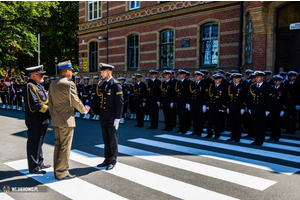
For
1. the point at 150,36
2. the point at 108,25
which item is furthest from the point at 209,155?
the point at 108,25

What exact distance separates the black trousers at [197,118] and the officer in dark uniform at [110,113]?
415 centimetres

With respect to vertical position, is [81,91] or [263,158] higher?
[81,91]

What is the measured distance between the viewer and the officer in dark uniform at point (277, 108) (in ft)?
27.5

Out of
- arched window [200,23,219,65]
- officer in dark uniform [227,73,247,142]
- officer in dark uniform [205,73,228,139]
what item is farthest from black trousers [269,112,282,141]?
arched window [200,23,219,65]

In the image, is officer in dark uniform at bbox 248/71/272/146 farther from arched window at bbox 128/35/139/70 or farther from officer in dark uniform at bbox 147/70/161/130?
arched window at bbox 128/35/139/70

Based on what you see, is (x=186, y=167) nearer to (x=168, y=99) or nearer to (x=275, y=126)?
(x=275, y=126)

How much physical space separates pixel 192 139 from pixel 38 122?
471cm

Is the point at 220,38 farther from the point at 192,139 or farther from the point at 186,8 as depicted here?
the point at 192,139

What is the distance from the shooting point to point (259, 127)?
25.9 feet

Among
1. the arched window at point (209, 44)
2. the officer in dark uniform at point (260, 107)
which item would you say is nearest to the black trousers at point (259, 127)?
the officer in dark uniform at point (260, 107)

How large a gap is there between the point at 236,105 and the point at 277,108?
1.39 m

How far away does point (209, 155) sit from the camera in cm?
650

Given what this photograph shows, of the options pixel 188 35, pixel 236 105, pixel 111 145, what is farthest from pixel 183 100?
pixel 188 35

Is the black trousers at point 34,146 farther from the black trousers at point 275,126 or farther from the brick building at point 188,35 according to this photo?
the brick building at point 188,35
